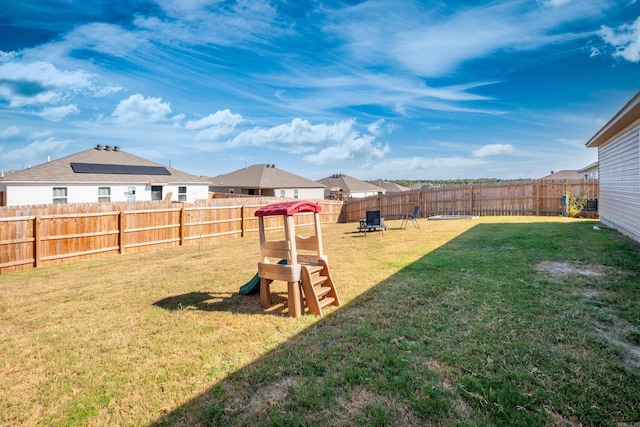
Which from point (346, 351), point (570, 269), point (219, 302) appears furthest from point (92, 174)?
point (570, 269)

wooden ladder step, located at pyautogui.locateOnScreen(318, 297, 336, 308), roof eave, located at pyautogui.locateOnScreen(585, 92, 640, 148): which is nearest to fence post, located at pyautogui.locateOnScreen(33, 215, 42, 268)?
wooden ladder step, located at pyautogui.locateOnScreen(318, 297, 336, 308)

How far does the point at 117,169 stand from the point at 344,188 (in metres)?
26.7

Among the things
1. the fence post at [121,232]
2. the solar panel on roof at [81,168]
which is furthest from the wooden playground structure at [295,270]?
the solar panel on roof at [81,168]

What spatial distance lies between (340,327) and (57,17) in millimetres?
14025

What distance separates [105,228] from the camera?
33.2 ft

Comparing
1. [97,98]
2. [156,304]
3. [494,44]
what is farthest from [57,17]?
[494,44]

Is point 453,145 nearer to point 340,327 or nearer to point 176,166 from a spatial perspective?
point 176,166

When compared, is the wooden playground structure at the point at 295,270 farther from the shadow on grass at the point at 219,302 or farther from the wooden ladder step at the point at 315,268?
the shadow on grass at the point at 219,302

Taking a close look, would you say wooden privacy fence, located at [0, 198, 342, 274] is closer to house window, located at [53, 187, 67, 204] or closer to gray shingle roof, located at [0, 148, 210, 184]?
gray shingle roof, located at [0, 148, 210, 184]

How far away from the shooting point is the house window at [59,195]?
17469 millimetres

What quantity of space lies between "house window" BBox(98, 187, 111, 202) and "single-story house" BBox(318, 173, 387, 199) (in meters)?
23.8

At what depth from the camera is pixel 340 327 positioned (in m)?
3.95

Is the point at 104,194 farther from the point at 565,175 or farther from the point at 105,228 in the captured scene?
the point at 565,175

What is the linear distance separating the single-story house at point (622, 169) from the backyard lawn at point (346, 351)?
3.36m
